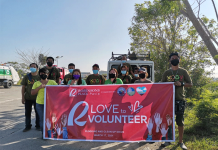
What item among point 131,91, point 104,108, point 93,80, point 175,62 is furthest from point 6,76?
point 175,62

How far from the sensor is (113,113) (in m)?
3.52

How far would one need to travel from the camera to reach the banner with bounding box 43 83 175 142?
3.40m

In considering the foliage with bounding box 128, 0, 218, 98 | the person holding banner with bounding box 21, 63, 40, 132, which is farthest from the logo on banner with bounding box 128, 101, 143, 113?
the foliage with bounding box 128, 0, 218, 98

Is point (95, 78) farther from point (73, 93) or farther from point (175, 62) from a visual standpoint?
point (175, 62)

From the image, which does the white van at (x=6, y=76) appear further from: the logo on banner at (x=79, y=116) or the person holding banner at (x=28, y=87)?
the logo on banner at (x=79, y=116)

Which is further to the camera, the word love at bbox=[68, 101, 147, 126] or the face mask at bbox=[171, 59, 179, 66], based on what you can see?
the face mask at bbox=[171, 59, 179, 66]

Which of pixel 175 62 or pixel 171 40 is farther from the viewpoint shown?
pixel 171 40

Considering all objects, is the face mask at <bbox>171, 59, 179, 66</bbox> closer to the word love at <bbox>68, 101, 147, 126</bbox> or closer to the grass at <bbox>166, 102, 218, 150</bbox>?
the word love at <bbox>68, 101, 147, 126</bbox>

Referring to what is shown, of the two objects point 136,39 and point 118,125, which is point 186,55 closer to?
point 136,39

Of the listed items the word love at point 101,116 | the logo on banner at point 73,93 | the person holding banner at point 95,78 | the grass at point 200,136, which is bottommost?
the grass at point 200,136

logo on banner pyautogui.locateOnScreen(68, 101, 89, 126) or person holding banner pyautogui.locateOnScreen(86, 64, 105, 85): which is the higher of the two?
person holding banner pyautogui.locateOnScreen(86, 64, 105, 85)

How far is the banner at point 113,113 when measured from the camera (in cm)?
340

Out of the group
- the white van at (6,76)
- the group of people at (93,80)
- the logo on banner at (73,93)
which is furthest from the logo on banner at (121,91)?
the white van at (6,76)

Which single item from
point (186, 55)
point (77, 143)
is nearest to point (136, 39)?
point (186, 55)
